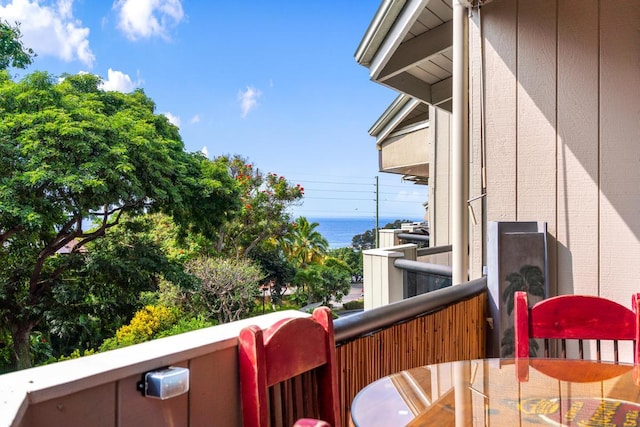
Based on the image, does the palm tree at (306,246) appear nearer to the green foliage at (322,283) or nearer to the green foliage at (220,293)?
the green foliage at (322,283)

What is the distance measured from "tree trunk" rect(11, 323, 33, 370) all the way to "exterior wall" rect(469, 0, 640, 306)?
1158 cm

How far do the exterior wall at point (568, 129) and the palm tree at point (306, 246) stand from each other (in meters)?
17.5

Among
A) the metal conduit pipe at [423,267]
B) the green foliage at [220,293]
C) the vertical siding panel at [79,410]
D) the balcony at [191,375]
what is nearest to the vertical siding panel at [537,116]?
the balcony at [191,375]

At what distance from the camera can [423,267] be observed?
3.70 metres

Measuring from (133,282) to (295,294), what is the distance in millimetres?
8609

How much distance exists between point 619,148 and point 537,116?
15.5 inches

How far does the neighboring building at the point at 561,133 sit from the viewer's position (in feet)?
7.18

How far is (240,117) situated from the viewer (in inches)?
3113

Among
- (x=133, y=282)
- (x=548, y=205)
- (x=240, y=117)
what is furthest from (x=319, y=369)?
(x=240, y=117)

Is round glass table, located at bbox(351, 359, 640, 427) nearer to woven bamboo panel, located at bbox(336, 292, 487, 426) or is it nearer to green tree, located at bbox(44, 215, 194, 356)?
woven bamboo panel, located at bbox(336, 292, 487, 426)

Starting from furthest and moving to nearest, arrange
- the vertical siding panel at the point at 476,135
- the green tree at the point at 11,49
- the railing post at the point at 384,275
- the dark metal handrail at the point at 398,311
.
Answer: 1. the green tree at the point at 11,49
2. the railing post at the point at 384,275
3. the vertical siding panel at the point at 476,135
4. the dark metal handrail at the point at 398,311

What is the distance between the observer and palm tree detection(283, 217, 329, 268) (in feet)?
67.2

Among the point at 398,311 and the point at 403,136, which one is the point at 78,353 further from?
the point at 398,311

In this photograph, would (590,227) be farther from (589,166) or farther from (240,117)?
(240,117)
